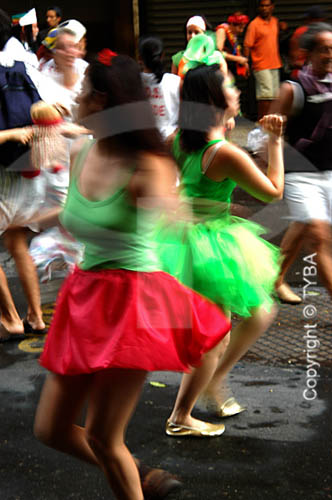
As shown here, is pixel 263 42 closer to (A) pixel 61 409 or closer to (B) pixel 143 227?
(B) pixel 143 227

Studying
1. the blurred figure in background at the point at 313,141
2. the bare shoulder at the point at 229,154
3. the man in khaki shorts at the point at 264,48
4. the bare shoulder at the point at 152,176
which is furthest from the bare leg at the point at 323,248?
the man in khaki shorts at the point at 264,48

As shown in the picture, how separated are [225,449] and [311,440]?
0.40 metres

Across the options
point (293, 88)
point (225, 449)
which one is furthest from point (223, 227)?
point (293, 88)

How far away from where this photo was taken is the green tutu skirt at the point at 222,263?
3361 mm

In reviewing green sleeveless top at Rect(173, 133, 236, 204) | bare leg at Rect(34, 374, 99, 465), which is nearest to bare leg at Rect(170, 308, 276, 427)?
green sleeveless top at Rect(173, 133, 236, 204)

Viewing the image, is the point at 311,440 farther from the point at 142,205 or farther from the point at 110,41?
the point at 110,41

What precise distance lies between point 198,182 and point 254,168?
285 mm

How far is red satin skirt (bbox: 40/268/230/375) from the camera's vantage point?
8.45ft

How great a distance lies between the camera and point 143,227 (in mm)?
2697

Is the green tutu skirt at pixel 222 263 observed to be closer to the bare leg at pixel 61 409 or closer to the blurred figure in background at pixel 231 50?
the bare leg at pixel 61 409

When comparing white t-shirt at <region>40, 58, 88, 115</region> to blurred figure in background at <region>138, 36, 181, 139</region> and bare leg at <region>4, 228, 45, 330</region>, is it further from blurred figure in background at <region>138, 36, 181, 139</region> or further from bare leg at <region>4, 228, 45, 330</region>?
bare leg at <region>4, 228, 45, 330</region>

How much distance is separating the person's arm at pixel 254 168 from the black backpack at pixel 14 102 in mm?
1752

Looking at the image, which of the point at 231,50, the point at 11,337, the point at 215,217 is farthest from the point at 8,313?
the point at 231,50

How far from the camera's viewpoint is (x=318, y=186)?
4922 mm
